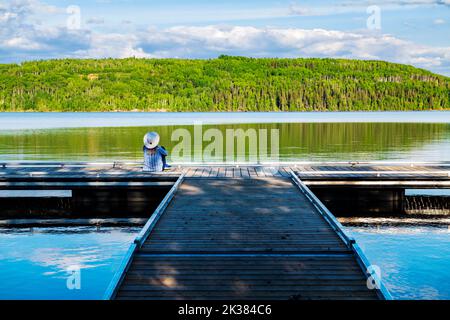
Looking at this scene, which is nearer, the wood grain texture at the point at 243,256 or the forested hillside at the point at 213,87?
the wood grain texture at the point at 243,256

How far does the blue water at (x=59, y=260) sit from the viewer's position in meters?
9.77

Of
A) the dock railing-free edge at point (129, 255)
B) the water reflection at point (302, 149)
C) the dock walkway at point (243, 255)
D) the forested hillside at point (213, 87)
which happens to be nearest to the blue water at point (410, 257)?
the dock walkway at point (243, 255)

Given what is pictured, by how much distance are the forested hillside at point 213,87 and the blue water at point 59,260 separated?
145294mm

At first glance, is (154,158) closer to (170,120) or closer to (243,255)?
(243,255)

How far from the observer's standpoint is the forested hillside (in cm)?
15700

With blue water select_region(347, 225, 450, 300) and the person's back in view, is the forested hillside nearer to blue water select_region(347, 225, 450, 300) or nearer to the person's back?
the person's back

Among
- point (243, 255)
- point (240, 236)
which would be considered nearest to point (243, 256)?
point (243, 255)

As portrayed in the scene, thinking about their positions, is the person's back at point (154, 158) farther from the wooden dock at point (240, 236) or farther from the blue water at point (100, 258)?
the blue water at point (100, 258)

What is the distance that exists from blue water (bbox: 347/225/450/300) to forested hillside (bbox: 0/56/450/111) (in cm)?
14676

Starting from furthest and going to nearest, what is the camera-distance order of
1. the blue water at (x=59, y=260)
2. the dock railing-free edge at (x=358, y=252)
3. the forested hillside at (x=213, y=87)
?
the forested hillside at (x=213, y=87), the blue water at (x=59, y=260), the dock railing-free edge at (x=358, y=252)

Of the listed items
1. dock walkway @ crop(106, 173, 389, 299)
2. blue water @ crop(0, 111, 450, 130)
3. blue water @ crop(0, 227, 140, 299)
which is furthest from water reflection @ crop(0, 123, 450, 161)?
blue water @ crop(0, 111, 450, 130)

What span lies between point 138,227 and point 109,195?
1.69 m

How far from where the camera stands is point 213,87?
164 metres
